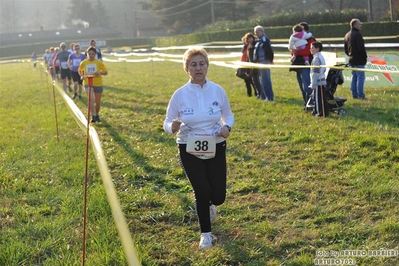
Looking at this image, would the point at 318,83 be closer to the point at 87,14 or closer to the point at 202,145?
the point at 202,145

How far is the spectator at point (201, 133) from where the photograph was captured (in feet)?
15.2

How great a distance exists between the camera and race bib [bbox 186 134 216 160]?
4605 millimetres

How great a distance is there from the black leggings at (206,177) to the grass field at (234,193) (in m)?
0.36

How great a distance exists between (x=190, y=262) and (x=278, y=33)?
122 feet

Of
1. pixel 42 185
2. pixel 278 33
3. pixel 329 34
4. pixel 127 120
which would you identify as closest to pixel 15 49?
pixel 278 33

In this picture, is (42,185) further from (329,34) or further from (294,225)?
(329,34)

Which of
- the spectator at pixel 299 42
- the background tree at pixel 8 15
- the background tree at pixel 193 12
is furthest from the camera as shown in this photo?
the background tree at pixel 8 15

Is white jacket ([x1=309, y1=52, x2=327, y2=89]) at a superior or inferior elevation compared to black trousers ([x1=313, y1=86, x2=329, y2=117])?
superior

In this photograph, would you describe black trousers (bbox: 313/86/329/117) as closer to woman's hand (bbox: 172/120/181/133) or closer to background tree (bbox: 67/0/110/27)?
woman's hand (bbox: 172/120/181/133)

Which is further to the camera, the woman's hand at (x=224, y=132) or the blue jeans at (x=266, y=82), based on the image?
the blue jeans at (x=266, y=82)

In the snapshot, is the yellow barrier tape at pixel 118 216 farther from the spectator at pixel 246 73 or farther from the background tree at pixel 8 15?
the background tree at pixel 8 15

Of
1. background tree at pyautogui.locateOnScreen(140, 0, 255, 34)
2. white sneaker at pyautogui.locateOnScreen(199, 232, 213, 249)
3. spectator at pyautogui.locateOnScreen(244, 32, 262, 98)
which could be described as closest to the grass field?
white sneaker at pyautogui.locateOnScreen(199, 232, 213, 249)

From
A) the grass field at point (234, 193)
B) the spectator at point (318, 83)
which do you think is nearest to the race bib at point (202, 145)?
the grass field at point (234, 193)

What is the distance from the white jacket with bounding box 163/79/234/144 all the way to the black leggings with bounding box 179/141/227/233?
0.15m
